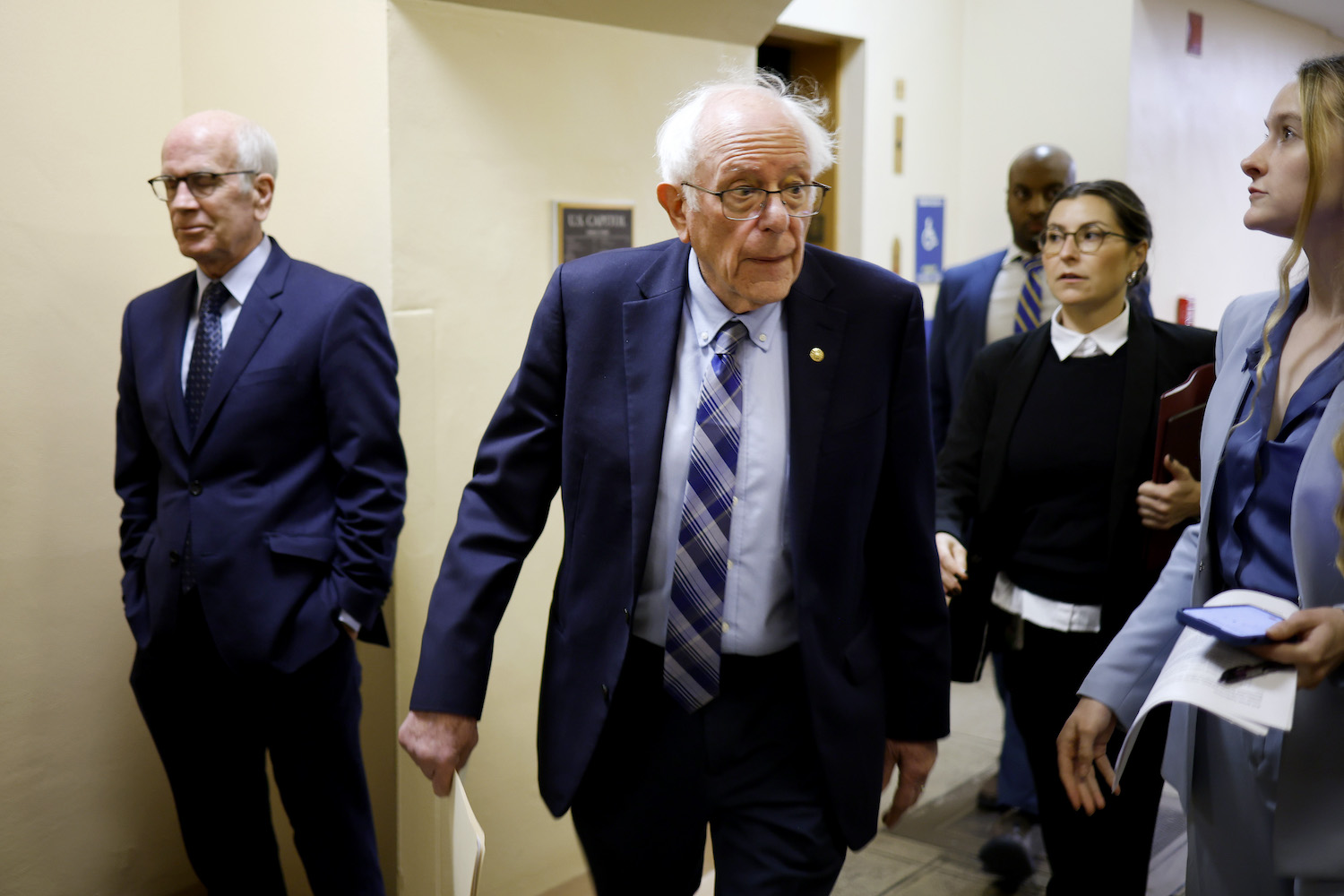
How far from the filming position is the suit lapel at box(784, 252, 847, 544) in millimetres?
1767

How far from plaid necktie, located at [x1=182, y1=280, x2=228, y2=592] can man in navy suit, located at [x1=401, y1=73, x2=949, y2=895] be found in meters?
0.94

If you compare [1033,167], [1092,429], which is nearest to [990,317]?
[1033,167]

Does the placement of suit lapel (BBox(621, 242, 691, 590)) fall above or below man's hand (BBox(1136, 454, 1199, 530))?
above

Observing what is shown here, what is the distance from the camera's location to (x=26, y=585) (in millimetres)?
2920

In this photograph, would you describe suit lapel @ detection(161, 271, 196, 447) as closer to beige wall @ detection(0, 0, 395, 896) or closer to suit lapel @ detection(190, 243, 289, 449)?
suit lapel @ detection(190, 243, 289, 449)

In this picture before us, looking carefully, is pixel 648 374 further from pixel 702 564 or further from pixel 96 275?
pixel 96 275

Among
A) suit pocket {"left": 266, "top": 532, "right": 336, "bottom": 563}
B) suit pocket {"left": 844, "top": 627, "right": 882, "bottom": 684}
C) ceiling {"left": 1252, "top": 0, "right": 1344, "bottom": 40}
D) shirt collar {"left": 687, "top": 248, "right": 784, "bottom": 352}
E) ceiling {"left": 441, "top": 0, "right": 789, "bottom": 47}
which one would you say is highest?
ceiling {"left": 1252, "top": 0, "right": 1344, "bottom": 40}

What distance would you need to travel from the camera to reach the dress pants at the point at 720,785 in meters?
1.82

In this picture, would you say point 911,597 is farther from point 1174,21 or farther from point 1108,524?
point 1174,21

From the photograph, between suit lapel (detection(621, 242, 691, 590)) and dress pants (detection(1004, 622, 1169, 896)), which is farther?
dress pants (detection(1004, 622, 1169, 896))

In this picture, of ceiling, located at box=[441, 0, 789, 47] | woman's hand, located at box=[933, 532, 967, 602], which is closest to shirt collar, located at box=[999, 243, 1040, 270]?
ceiling, located at box=[441, 0, 789, 47]

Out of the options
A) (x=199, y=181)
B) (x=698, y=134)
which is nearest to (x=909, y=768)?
(x=698, y=134)

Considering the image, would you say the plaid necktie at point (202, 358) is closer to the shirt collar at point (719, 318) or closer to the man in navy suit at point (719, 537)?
the man in navy suit at point (719, 537)

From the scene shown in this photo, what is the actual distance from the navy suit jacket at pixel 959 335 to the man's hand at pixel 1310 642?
7.36 feet
